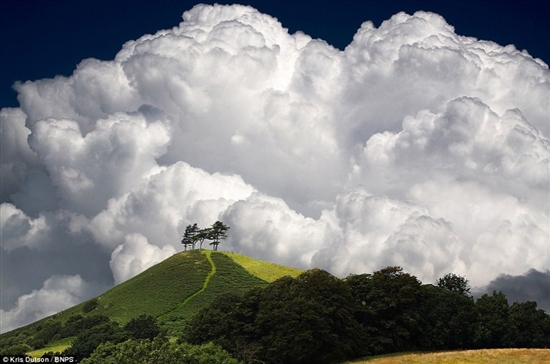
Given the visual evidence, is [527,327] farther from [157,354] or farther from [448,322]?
[157,354]

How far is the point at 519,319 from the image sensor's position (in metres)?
93.4

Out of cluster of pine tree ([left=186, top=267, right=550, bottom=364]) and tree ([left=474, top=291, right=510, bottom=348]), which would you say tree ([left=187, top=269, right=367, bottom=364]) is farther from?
tree ([left=474, top=291, right=510, bottom=348])

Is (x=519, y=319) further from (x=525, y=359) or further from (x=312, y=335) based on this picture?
(x=312, y=335)

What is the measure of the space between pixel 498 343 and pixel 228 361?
49.0m

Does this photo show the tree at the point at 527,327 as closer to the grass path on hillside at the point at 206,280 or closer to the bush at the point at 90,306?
the grass path on hillside at the point at 206,280

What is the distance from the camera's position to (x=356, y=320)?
3656 inches

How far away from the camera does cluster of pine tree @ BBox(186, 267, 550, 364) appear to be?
8206 centimetres

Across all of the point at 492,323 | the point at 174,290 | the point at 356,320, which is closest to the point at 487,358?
the point at 492,323

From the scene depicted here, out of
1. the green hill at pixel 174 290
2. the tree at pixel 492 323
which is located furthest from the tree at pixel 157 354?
the tree at pixel 492 323

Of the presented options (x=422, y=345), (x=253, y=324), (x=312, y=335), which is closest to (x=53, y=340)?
(x=253, y=324)

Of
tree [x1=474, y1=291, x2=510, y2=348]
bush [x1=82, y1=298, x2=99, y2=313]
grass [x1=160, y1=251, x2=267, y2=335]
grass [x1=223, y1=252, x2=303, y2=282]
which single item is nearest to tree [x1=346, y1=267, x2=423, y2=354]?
tree [x1=474, y1=291, x2=510, y2=348]

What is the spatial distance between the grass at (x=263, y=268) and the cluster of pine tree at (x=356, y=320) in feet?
220

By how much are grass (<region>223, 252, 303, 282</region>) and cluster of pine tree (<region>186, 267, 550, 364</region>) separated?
67121 mm

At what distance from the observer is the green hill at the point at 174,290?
440 ft
